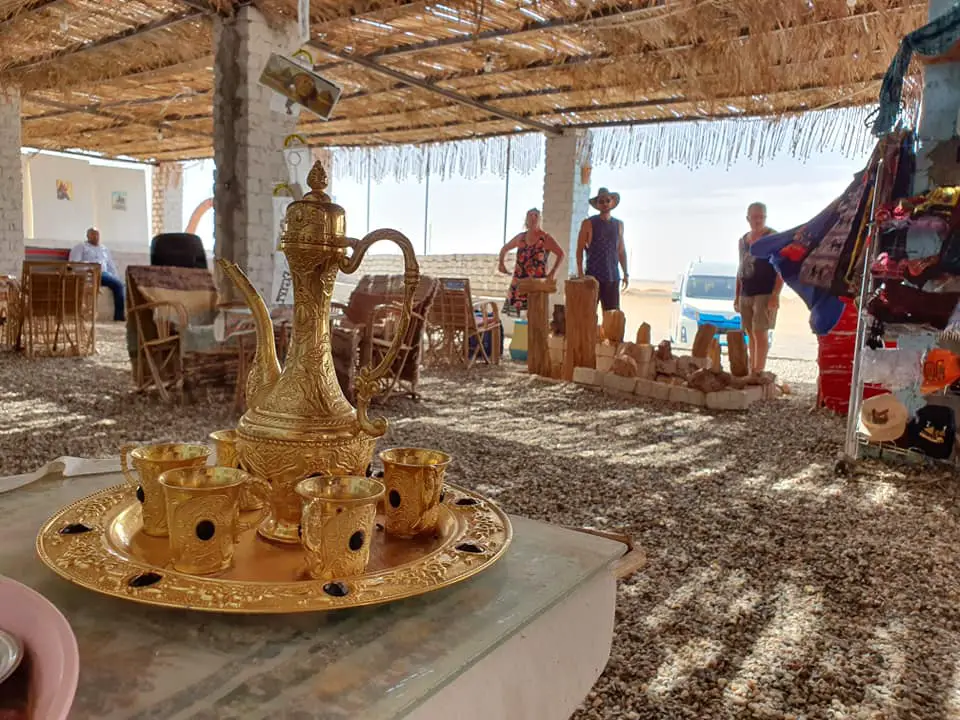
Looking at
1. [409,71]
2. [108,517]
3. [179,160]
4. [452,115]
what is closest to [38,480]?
[108,517]

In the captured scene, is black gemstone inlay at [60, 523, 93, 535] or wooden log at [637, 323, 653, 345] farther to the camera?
wooden log at [637, 323, 653, 345]

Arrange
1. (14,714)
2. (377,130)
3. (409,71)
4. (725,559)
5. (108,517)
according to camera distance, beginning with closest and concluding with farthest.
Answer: (14,714) → (108,517) → (725,559) → (409,71) → (377,130)

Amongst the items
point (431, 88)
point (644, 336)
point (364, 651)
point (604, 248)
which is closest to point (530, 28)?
point (431, 88)

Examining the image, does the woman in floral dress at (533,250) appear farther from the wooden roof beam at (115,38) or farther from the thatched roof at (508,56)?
the wooden roof beam at (115,38)

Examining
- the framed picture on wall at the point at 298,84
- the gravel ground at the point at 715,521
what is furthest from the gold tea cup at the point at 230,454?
the framed picture on wall at the point at 298,84

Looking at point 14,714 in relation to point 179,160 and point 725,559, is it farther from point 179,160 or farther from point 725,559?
point 179,160

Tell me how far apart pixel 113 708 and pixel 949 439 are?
153 inches

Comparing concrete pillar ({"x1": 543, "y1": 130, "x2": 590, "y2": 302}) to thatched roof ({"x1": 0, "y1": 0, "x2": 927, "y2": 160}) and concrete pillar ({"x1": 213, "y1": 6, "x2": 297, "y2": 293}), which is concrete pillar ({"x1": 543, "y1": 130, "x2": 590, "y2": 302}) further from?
concrete pillar ({"x1": 213, "y1": 6, "x2": 297, "y2": 293})

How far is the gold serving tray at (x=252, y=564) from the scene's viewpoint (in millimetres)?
740

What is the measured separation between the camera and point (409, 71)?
6672 mm

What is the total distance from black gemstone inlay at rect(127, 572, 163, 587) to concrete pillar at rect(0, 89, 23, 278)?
823cm

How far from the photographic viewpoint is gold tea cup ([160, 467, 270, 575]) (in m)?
0.79

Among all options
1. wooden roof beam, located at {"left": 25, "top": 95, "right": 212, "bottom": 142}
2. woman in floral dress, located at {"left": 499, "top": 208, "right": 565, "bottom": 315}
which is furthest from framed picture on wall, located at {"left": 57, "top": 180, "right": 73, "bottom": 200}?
woman in floral dress, located at {"left": 499, "top": 208, "right": 565, "bottom": 315}

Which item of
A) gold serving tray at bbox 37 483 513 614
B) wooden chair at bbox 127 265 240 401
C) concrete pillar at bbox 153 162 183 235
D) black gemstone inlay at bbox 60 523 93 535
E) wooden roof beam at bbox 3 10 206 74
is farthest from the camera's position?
concrete pillar at bbox 153 162 183 235
